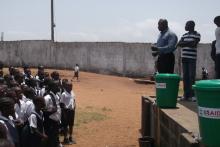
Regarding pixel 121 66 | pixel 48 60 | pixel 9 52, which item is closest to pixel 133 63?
pixel 121 66

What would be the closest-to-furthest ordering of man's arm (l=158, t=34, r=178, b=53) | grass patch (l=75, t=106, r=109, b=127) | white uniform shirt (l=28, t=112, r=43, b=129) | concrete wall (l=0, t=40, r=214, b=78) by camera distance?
white uniform shirt (l=28, t=112, r=43, b=129)
man's arm (l=158, t=34, r=178, b=53)
grass patch (l=75, t=106, r=109, b=127)
concrete wall (l=0, t=40, r=214, b=78)

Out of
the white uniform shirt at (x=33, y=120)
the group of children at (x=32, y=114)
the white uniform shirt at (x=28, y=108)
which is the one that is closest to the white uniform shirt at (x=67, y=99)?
the group of children at (x=32, y=114)

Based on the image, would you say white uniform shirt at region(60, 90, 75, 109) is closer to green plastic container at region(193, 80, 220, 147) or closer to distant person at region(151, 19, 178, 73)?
distant person at region(151, 19, 178, 73)

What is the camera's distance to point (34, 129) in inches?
274

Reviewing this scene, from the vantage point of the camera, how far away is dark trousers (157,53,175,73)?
9.57 meters

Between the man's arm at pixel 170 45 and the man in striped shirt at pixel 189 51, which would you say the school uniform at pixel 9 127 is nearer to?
the man's arm at pixel 170 45

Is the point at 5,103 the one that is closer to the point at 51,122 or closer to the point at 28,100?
the point at 28,100

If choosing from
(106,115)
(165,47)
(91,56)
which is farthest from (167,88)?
(91,56)

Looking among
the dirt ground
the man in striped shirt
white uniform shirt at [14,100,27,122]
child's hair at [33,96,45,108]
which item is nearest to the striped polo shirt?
the man in striped shirt

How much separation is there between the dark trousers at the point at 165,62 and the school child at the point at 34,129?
3.22 metres

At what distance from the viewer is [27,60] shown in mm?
→ 36094

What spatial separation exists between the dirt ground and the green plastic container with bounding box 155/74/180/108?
2242 millimetres

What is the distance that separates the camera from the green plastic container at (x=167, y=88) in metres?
8.48

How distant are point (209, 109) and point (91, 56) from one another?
29.8 meters
